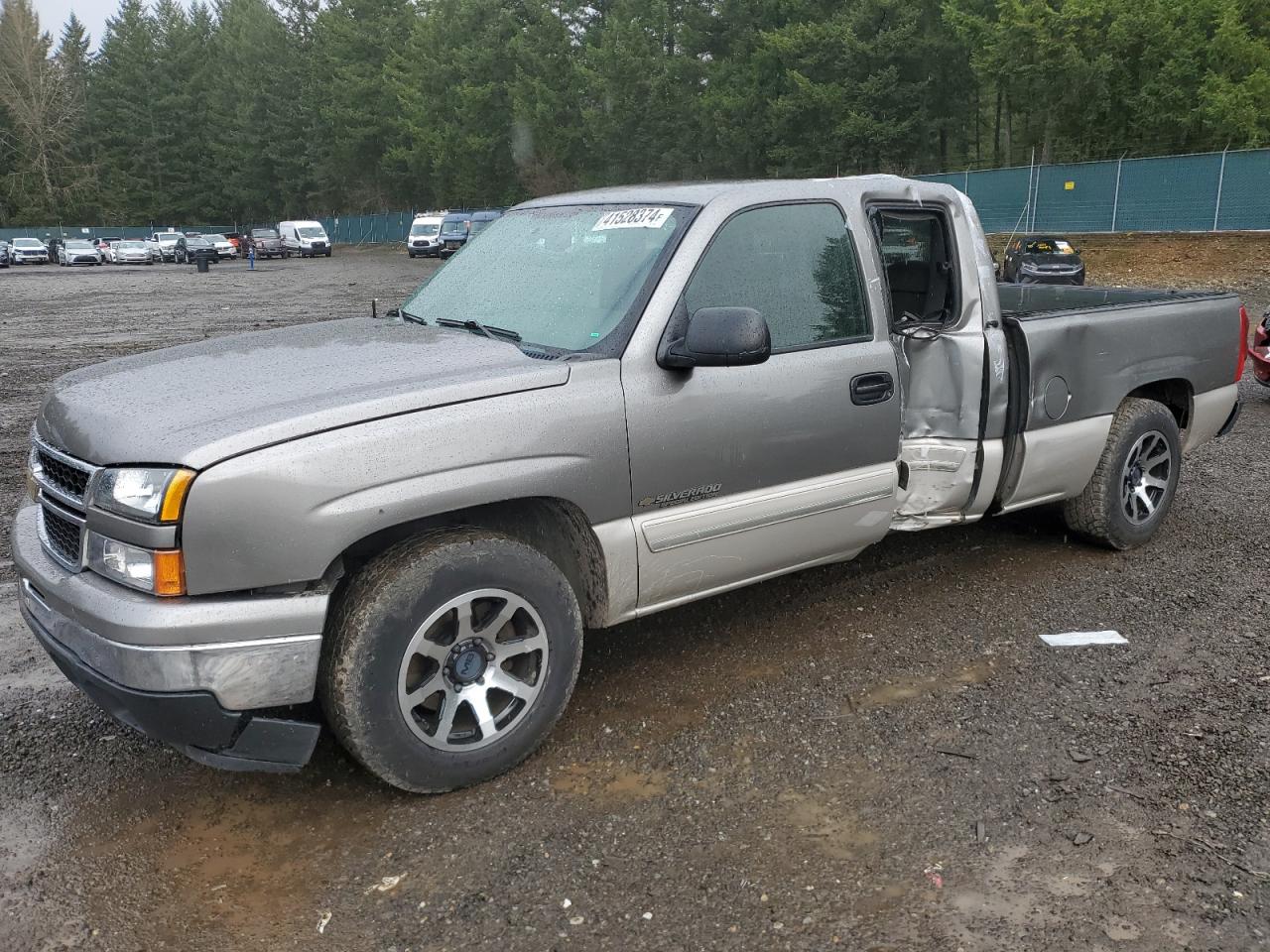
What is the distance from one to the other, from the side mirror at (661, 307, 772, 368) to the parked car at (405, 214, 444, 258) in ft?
153

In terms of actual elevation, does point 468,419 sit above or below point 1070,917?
above

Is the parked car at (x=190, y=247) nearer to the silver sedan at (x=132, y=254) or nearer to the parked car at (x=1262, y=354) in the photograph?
the silver sedan at (x=132, y=254)

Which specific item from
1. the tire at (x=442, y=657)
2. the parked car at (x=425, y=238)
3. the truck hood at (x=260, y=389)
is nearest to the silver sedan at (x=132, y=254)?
the parked car at (x=425, y=238)

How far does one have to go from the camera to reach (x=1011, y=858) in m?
2.99

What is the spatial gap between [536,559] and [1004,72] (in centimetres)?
4257

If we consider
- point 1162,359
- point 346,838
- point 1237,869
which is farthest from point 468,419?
point 1162,359

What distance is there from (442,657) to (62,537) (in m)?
1.23

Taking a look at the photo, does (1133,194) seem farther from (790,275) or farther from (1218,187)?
(790,275)

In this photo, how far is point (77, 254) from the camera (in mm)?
53562

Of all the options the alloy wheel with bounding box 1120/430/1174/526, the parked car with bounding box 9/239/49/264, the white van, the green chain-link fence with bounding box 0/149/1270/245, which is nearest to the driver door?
the alloy wheel with bounding box 1120/430/1174/526

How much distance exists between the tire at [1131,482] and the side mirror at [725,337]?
2.69 meters

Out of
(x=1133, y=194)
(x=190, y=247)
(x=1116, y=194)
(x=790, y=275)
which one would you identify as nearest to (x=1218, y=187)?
(x=1133, y=194)

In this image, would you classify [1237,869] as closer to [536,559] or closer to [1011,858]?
[1011,858]

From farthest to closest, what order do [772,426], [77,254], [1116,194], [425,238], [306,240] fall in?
[306,240] < [77,254] < [425,238] < [1116,194] < [772,426]
